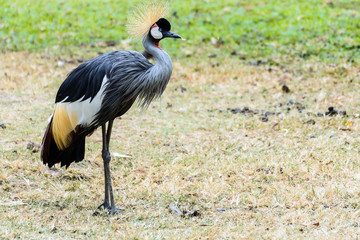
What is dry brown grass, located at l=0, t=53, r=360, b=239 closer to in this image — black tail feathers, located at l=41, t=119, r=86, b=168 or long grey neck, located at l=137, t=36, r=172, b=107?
black tail feathers, located at l=41, t=119, r=86, b=168

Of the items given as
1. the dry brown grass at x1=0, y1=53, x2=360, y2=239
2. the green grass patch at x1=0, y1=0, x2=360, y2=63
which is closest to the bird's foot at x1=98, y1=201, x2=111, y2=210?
the dry brown grass at x1=0, y1=53, x2=360, y2=239

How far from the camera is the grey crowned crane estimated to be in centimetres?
420

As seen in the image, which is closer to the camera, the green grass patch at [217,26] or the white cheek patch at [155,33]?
the white cheek patch at [155,33]

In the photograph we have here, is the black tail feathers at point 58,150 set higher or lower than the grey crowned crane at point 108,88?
lower

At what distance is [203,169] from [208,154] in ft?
1.35

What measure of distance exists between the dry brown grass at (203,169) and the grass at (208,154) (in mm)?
14

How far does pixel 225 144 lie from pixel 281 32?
4.97m

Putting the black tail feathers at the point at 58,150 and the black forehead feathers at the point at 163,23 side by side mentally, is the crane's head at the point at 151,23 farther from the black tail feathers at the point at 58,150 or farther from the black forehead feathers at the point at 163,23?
the black tail feathers at the point at 58,150

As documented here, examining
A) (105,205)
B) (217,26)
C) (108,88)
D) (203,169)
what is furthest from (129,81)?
(217,26)

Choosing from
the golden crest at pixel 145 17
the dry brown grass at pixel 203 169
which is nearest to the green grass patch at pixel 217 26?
the dry brown grass at pixel 203 169

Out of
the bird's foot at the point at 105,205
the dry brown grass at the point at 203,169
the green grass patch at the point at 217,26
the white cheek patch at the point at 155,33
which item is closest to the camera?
the dry brown grass at the point at 203,169

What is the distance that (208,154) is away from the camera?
5.72 metres

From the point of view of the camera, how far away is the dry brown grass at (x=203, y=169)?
4.11 metres

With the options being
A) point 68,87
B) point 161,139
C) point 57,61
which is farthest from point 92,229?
point 57,61
